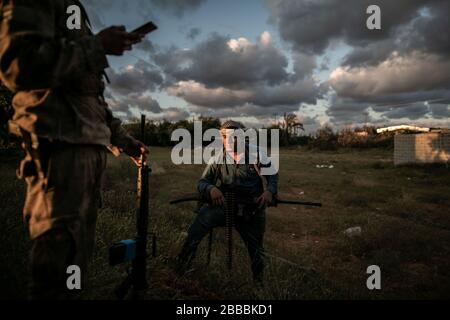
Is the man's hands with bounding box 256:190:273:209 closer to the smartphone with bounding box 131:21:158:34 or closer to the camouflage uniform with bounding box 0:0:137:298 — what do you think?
the camouflage uniform with bounding box 0:0:137:298

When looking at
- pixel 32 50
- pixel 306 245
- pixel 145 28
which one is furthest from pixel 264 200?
pixel 306 245

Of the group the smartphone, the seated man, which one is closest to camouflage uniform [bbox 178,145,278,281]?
the seated man

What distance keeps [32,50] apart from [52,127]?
0.36m

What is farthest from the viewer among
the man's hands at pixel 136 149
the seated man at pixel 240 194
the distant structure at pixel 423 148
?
the distant structure at pixel 423 148

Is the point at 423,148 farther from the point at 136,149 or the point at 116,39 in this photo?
the point at 116,39

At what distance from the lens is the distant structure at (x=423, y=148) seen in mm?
19219

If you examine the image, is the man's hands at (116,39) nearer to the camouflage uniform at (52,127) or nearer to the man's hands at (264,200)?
the camouflage uniform at (52,127)

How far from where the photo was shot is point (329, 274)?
562 centimetres

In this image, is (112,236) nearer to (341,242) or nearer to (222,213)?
(222,213)

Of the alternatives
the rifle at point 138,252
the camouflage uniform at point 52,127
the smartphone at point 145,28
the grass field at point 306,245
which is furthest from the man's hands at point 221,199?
the smartphone at point 145,28

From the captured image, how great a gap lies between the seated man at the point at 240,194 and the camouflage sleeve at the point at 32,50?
2.87 m

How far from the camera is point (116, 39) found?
1.68 metres
